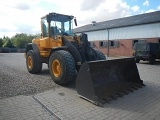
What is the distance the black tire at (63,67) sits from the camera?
694cm

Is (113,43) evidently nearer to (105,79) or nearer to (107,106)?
(105,79)

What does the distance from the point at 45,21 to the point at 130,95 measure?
5.52 meters

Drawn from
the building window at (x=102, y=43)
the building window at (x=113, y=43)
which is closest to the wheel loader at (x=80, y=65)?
the building window at (x=113, y=43)

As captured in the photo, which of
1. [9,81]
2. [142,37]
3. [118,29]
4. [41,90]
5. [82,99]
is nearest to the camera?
[82,99]

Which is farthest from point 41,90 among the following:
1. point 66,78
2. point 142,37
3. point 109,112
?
point 142,37

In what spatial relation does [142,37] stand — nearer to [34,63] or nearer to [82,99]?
[34,63]

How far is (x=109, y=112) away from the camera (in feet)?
16.1

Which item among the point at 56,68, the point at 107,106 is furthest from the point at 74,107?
the point at 56,68

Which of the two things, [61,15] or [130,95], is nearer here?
[130,95]

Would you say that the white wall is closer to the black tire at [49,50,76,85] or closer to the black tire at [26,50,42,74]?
the black tire at [26,50,42,74]

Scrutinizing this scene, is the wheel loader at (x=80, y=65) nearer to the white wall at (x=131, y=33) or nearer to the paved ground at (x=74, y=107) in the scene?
the paved ground at (x=74, y=107)

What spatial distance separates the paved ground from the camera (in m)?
4.66

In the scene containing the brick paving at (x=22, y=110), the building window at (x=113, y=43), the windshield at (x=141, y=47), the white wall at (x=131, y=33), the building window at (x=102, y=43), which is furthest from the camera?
the building window at (x=102, y=43)

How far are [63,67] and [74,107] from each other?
212 centimetres
